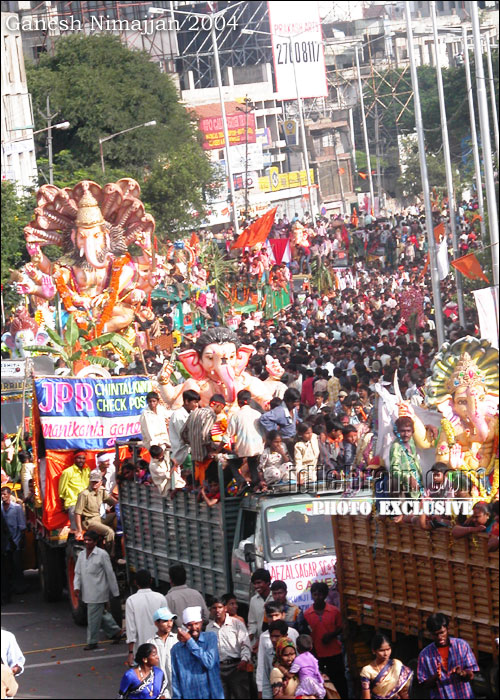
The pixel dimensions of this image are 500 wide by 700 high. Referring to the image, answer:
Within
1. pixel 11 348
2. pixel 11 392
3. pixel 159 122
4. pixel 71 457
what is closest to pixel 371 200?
pixel 159 122

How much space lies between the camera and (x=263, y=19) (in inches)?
1503

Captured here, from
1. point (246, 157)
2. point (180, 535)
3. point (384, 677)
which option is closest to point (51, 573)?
point (180, 535)

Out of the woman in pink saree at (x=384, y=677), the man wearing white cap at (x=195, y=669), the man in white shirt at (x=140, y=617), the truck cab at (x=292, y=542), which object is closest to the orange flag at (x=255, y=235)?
the truck cab at (x=292, y=542)

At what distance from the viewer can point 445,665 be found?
899 centimetres

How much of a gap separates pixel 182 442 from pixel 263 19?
2675 centimetres

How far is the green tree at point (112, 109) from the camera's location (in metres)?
43.4

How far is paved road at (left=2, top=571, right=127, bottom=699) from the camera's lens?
11.6m

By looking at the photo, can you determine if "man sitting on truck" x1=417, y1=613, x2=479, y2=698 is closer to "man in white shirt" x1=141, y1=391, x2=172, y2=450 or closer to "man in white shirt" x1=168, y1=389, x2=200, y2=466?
"man in white shirt" x1=168, y1=389, x2=200, y2=466

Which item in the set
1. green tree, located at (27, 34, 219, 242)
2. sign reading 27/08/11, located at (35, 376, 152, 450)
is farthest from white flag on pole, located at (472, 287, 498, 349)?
green tree, located at (27, 34, 219, 242)

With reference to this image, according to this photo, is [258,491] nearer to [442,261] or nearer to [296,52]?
[442,261]

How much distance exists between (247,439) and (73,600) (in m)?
3.31

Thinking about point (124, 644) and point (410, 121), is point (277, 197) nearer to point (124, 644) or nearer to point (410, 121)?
point (410, 121)

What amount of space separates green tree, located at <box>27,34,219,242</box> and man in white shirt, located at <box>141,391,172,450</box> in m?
27.5

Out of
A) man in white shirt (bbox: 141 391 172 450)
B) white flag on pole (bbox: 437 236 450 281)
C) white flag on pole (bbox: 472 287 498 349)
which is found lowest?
man in white shirt (bbox: 141 391 172 450)
